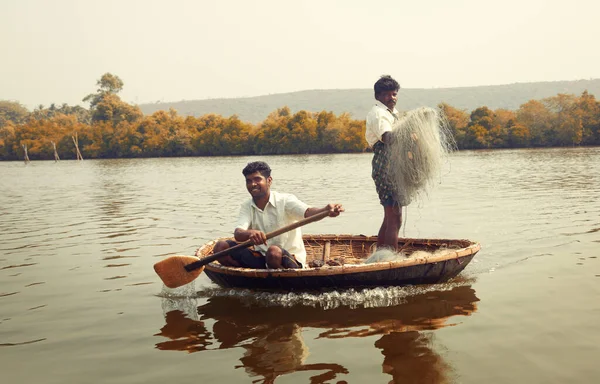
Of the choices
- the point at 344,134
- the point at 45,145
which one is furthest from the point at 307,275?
the point at 45,145

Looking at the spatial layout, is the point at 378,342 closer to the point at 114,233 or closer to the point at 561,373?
the point at 561,373

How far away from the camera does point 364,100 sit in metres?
124

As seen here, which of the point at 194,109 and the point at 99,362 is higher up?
the point at 194,109

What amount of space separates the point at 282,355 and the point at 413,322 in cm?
110

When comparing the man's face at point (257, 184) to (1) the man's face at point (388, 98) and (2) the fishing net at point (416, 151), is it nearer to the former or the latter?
(2) the fishing net at point (416, 151)

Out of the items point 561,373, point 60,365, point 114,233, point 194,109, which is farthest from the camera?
point 194,109

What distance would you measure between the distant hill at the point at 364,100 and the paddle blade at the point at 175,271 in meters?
98.7

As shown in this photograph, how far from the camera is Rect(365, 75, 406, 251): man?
17.0 feet

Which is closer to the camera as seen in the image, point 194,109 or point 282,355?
point 282,355

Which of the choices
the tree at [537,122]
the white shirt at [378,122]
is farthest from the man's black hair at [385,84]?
the tree at [537,122]

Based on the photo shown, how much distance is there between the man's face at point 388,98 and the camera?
17.3 feet

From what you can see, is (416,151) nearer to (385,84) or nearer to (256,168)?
(385,84)

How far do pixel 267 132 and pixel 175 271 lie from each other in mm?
56612

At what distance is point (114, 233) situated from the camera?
358 inches
